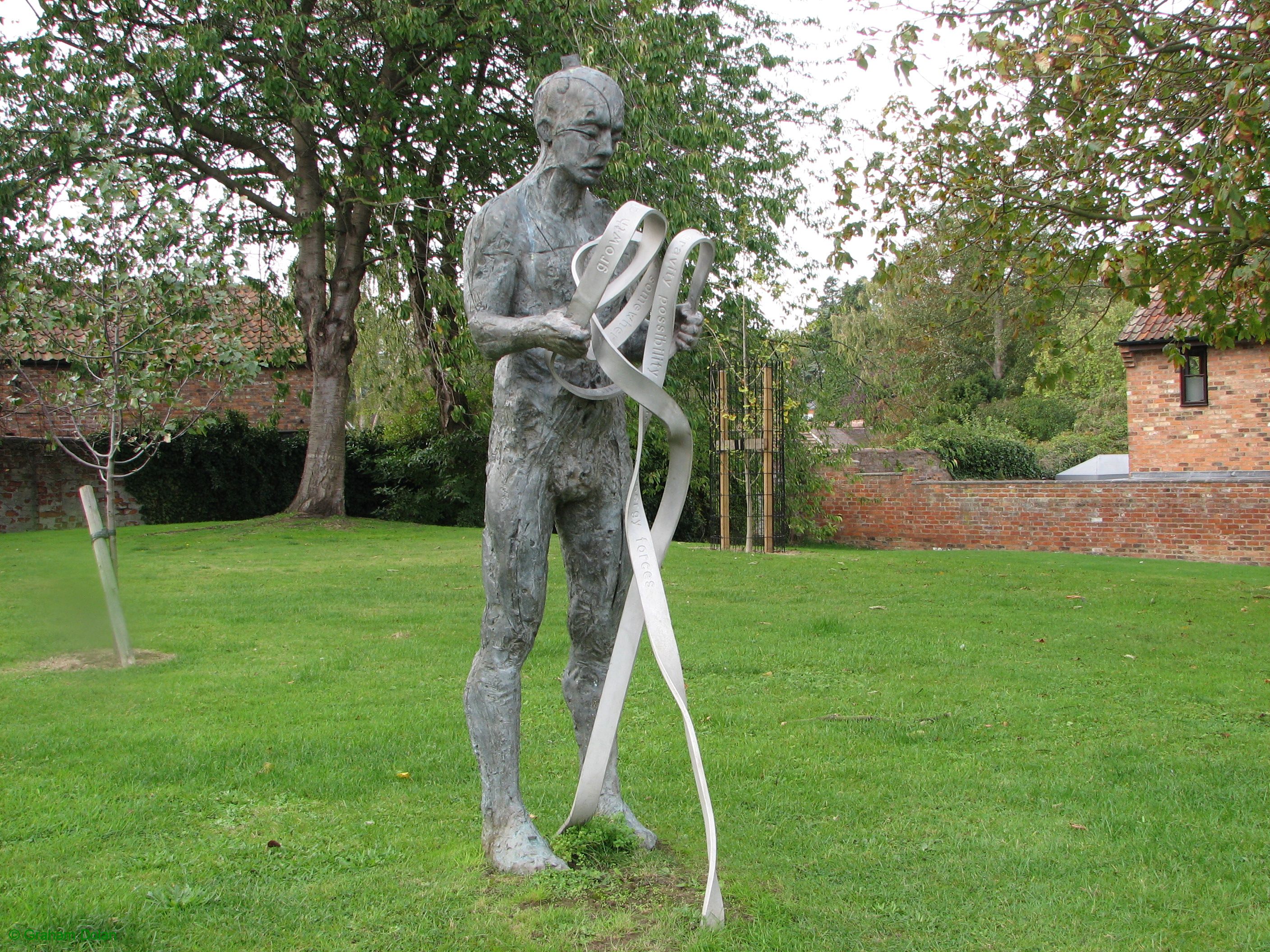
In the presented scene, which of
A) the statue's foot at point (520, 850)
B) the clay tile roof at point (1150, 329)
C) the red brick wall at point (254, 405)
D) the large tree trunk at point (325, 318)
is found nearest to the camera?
the statue's foot at point (520, 850)

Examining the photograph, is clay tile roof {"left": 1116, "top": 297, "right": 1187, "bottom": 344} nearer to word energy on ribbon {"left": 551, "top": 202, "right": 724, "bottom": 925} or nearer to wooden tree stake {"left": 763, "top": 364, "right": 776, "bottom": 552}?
wooden tree stake {"left": 763, "top": 364, "right": 776, "bottom": 552}

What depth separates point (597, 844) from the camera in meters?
3.80

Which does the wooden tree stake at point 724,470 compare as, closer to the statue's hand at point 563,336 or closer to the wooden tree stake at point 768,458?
the wooden tree stake at point 768,458

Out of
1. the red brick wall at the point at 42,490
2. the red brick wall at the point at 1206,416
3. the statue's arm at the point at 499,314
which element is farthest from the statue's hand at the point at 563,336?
the red brick wall at the point at 1206,416

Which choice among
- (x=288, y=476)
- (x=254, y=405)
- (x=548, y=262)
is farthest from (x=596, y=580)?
(x=254, y=405)

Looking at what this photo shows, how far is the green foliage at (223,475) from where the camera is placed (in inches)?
945

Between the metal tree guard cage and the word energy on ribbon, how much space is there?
1318 cm

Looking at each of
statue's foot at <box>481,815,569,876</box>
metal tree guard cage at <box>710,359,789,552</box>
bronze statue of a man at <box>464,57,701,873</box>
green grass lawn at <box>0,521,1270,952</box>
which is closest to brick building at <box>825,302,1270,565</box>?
metal tree guard cage at <box>710,359,789,552</box>

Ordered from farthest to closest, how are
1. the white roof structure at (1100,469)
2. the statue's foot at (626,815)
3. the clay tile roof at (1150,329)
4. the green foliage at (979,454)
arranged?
the white roof structure at (1100,469) < the green foliage at (979,454) < the clay tile roof at (1150,329) < the statue's foot at (626,815)

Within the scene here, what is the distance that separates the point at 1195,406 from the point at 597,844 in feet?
83.6

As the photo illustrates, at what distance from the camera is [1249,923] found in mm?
3439

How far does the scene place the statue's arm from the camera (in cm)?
330

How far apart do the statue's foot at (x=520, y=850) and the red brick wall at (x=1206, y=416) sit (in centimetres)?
2447

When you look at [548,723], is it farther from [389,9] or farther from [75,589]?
[389,9]
